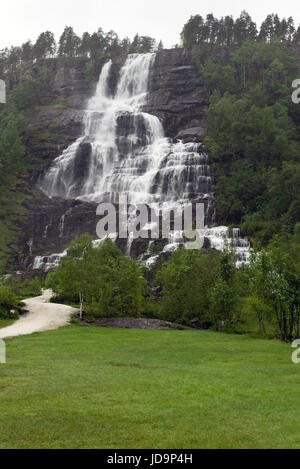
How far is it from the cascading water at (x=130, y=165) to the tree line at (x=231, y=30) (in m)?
31.6

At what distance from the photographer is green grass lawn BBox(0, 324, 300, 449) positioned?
1020 cm

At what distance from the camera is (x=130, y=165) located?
311 ft

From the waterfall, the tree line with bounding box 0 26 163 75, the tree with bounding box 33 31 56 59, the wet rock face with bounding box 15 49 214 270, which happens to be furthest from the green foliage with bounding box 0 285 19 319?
the tree with bounding box 33 31 56 59

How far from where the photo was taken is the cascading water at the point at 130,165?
85.8 metres

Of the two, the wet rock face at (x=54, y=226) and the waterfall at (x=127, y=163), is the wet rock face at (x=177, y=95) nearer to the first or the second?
the waterfall at (x=127, y=163)

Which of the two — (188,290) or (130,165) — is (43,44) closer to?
(130,165)

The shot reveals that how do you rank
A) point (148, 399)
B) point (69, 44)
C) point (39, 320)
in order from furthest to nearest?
point (69, 44)
point (39, 320)
point (148, 399)

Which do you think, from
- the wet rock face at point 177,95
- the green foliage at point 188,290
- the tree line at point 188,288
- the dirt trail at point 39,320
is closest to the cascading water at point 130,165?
the wet rock face at point 177,95

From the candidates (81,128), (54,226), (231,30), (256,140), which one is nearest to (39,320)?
(54,226)

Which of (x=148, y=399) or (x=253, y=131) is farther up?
(x=253, y=131)

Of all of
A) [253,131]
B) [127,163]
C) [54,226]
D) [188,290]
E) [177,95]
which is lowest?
[188,290]

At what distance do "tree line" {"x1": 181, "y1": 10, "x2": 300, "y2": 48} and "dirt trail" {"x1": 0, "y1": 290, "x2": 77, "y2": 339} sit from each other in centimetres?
11074

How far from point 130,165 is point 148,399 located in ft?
275

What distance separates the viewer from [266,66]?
118 m
